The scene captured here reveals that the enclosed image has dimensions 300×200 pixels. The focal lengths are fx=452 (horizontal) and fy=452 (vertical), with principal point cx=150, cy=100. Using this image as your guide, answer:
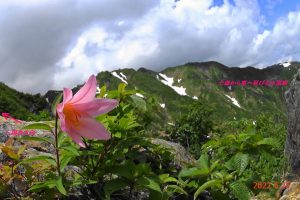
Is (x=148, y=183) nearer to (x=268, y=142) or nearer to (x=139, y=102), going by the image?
(x=139, y=102)

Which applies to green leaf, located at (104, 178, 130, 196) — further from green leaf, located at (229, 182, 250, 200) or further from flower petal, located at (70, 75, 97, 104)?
flower petal, located at (70, 75, 97, 104)

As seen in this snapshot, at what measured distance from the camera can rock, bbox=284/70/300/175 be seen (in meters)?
9.82

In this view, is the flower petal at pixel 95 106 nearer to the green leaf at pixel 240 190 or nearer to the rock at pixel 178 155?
the green leaf at pixel 240 190

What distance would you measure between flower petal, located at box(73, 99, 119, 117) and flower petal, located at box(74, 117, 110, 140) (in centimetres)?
3

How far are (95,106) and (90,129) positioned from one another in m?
0.10

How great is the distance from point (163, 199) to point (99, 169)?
48 cm

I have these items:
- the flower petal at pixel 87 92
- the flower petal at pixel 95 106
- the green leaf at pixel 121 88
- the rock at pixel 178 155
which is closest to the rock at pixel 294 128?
the rock at pixel 178 155

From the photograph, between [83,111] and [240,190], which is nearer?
[83,111]

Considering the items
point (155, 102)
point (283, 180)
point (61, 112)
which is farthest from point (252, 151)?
point (283, 180)

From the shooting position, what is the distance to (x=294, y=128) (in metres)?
10.7

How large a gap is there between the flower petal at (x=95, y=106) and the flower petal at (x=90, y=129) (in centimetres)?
3

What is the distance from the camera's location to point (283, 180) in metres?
7.25

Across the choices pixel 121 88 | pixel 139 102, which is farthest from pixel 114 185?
pixel 121 88

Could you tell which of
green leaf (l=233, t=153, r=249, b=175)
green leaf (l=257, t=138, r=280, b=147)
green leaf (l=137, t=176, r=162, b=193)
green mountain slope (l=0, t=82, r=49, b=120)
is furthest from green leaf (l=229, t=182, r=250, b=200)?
green mountain slope (l=0, t=82, r=49, b=120)
